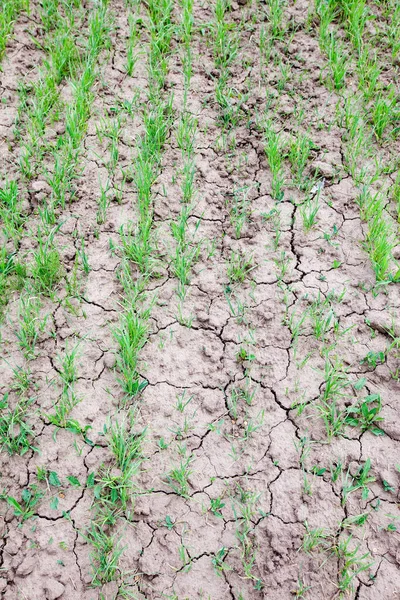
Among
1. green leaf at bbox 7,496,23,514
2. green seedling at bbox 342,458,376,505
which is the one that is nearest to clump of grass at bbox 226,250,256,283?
green seedling at bbox 342,458,376,505

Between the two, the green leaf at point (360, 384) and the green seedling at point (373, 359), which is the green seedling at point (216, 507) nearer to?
the green leaf at point (360, 384)

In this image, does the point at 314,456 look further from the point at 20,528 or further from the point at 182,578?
the point at 20,528

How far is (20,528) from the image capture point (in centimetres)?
221

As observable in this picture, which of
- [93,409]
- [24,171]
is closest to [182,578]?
[93,409]

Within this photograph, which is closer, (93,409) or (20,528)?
(20,528)

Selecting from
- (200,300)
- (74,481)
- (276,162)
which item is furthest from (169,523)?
(276,162)

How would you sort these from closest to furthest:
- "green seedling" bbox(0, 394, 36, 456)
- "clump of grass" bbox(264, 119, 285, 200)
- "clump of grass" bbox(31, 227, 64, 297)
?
"green seedling" bbox(0, 394, 36, 456) → "clump of grass" bbox(31, 227, 64, 297) → "clump of grass" bbox(264, 119, 285, 200)

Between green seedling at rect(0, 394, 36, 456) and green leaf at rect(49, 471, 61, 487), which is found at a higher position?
green seedling at rect(0, 394, 36, 456)

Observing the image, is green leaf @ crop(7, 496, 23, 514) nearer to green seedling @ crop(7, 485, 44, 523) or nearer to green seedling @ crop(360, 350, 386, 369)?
green seedling @ crop(7, 485, 44, 523)

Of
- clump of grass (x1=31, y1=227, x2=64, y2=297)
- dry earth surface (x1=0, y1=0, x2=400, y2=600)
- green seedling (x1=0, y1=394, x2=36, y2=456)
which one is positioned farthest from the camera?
clump of grass (x1=31, y1=227, x2=64, y2=297)

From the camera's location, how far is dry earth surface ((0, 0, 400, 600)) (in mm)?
2197

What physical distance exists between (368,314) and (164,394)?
1.17 m

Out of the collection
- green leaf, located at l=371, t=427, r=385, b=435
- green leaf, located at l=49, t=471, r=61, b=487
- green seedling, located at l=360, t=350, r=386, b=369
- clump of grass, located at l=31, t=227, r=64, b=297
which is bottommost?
green leaf, located at l=49, t=471, r=61, b=487

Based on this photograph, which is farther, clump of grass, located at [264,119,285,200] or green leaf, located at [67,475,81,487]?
clump of grass, located at [264,119,285,200]
